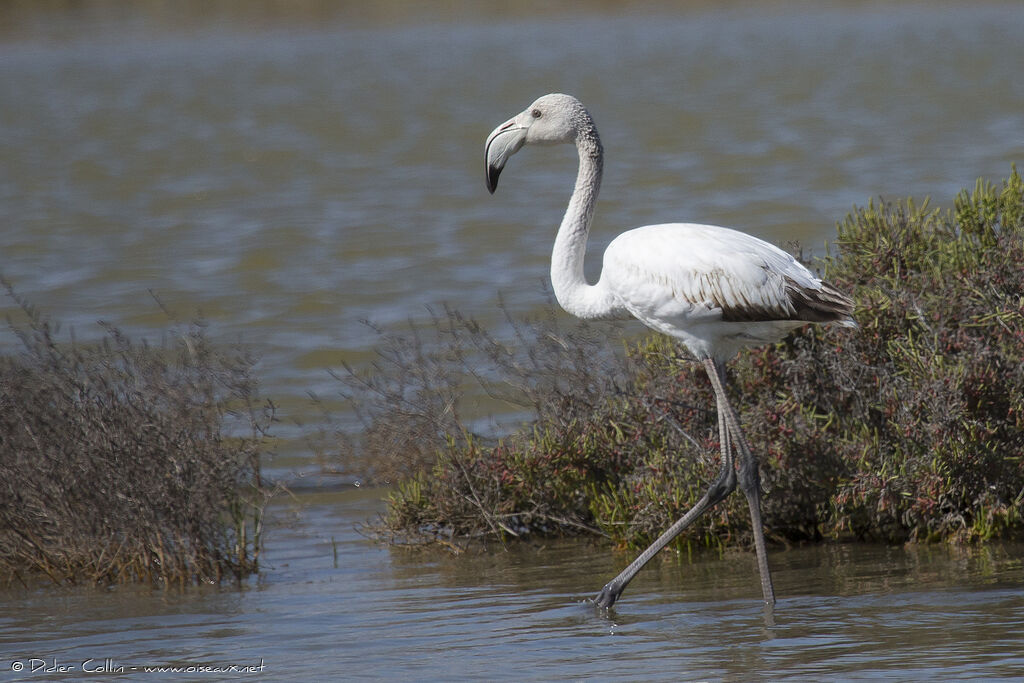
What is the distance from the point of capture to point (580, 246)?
6.55m

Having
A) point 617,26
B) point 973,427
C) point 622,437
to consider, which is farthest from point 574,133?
point 617,26

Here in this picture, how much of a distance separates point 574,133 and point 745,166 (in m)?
12.8

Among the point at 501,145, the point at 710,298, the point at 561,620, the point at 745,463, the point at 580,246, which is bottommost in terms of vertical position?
the point at 561,620

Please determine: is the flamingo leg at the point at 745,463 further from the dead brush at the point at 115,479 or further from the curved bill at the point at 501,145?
the dead brush at the point at 115,479

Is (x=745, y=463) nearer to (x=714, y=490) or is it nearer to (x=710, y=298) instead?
(x=714, y=490)

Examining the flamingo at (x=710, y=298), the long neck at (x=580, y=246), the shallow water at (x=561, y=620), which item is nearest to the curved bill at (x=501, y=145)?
the long neck at (x=580, y=246)

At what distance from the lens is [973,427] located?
6.26 m

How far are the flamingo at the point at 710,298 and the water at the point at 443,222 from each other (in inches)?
16.1

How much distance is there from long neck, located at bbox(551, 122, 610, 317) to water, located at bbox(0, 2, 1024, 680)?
1264mm

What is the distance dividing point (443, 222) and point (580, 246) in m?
10.3

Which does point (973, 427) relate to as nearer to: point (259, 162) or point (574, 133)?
point (574, 133)

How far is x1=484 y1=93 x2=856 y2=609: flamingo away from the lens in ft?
19.8

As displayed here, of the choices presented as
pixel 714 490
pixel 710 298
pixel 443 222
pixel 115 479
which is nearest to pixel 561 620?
pixel 714 490

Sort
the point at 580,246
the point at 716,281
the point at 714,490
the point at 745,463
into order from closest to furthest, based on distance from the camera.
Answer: the point at 716,281 < the point at 745,463 < the point at 714,490 < the point at 580,246
